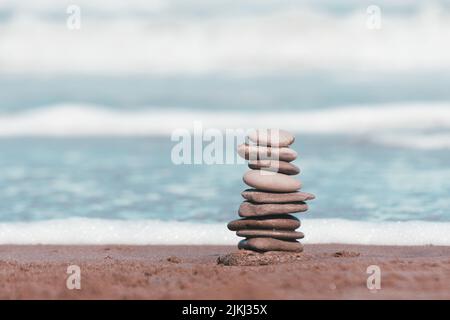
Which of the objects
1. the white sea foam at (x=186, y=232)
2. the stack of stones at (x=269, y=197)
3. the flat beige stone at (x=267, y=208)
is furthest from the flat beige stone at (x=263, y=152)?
the white sea foam at (x=186, y=232)

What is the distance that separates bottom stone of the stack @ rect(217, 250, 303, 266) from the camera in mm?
15690

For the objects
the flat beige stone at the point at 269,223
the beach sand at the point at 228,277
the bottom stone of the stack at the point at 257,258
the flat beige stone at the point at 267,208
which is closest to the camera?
the beach sand at the point at 228,277

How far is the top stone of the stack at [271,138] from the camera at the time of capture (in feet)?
52.8

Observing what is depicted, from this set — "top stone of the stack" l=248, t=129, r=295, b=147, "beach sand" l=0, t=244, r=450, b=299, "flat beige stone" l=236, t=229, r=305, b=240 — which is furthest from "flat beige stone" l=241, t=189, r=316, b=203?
"beach sand" l=0, t=244, r=450, b=299

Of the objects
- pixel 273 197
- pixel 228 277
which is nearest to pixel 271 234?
pixel 273 197

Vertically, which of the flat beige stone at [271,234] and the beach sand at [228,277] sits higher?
the flat beige stone at [271,234]

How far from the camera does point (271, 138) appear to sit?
52.8ft

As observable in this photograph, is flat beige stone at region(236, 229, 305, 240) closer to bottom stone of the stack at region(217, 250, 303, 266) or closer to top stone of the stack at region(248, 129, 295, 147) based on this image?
bottom stone of the stack at region(217, 250, 303, 266)

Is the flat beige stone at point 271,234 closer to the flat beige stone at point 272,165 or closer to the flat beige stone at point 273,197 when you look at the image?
the flat beige stone at point 273,197

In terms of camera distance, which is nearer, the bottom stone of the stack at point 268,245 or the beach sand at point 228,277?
the beach sand at point 228,277

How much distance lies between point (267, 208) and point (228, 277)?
2422 mm

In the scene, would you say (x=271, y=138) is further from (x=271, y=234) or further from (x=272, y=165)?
(x=271, y=234)

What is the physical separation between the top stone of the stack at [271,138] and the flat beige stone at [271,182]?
1.49ft
